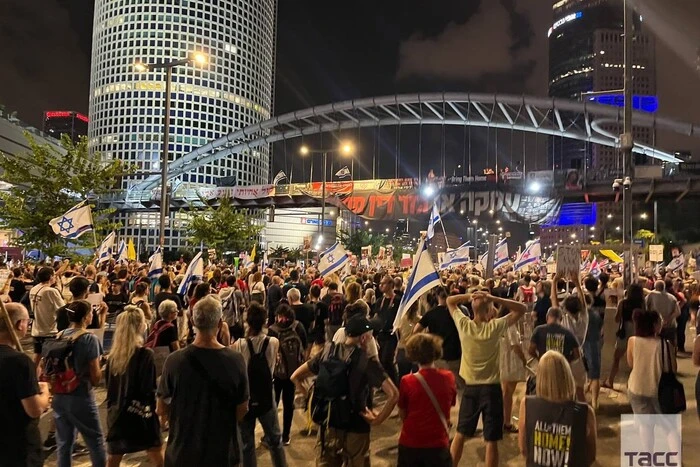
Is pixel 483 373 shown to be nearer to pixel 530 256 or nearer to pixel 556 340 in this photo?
pixel 556 340

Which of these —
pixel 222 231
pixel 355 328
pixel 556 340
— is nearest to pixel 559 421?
pixel 355 328

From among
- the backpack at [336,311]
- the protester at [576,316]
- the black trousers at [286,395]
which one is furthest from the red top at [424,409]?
the backpack at [336,311]

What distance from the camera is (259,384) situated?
17.1 ft

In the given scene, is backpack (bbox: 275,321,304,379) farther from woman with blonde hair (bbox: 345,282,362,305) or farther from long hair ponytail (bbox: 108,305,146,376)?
woman with blonde hair (bbox: 345,282,362,305)

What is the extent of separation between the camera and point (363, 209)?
50156 mm

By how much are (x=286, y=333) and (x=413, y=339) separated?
2.47 metres

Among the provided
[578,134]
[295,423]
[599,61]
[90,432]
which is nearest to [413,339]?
[90,432]

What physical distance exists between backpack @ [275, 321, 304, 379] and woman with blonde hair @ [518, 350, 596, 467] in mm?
3286

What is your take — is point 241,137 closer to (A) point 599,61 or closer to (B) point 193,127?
(B) point 193,127

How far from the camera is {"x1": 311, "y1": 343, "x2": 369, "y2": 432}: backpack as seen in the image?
4375 mm

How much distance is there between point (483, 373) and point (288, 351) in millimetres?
2157

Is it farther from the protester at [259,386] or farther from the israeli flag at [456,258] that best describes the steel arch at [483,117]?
the protester at [259,386]

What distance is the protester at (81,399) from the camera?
16.6 ft

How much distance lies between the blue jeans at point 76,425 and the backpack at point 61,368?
108mm
